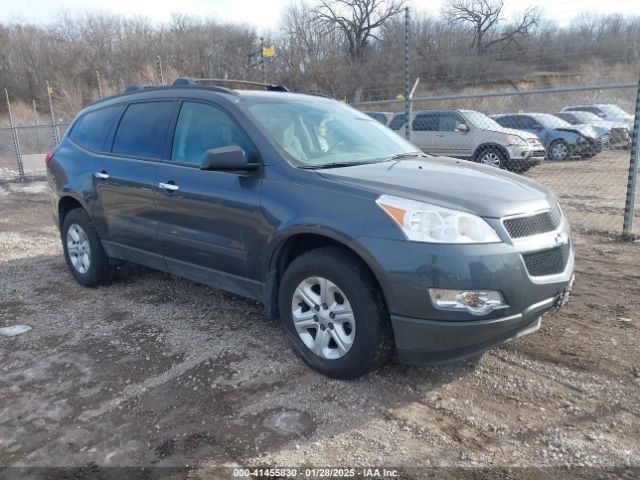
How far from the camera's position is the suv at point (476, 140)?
1318cm

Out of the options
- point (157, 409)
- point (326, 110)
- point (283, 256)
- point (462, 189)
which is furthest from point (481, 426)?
point (326, 110)

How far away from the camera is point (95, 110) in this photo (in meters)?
5.25

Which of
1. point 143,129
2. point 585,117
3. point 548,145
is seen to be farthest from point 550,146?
point 143,129

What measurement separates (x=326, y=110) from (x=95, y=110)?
96.7 inches

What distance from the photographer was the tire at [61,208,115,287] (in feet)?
16.7

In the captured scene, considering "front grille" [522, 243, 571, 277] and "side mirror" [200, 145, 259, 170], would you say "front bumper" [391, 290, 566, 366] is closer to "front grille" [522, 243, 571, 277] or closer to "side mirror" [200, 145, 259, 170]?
"front grille" [522, 243, 571, 277]

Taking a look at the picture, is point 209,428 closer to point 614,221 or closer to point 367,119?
point 367,119

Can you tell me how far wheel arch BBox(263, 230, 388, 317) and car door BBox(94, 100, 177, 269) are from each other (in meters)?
1.30

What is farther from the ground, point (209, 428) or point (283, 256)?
point (283, 256)

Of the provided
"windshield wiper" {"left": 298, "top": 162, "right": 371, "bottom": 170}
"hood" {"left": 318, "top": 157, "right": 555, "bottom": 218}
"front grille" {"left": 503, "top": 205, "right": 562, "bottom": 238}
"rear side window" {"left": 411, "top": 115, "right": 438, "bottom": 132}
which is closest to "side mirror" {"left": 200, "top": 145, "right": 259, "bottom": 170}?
"windshield wiper" {"left": 298, "top": 162, "right": 371, "bottom": 170}

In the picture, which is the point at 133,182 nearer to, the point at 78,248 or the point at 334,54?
the point at 78,248

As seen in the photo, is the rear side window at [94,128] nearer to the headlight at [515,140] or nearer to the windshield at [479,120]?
the windshield at [479,120]

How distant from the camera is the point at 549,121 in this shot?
17.8 meters

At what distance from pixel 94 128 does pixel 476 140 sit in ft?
33.9
